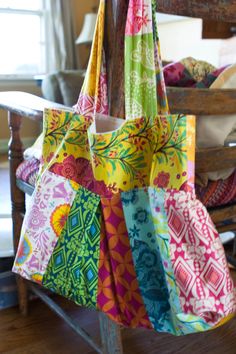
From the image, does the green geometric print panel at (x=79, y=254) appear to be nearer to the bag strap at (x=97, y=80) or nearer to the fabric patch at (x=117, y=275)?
the fabric patch at (x=117, y=275)

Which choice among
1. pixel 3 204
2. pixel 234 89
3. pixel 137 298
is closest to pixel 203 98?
pixel 234 89

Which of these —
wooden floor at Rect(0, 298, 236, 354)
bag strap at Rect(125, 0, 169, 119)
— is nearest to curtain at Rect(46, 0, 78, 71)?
wooden floor at Rect(0, 298, 236, 354)

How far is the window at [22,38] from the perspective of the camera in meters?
3.41

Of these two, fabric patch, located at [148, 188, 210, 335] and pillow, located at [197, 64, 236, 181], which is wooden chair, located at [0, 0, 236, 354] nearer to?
pillow, located at [197, 64, 236, 181]

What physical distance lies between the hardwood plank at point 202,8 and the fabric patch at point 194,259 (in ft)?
1.01

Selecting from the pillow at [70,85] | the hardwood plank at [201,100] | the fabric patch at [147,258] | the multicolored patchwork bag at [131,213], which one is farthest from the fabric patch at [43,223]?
the pillow at [70,85]

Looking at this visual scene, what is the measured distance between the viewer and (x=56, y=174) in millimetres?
759

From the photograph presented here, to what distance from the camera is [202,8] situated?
2.39 feet

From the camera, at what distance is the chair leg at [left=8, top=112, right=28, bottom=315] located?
43.3 inches

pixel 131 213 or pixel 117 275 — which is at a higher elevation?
pixel 131 213

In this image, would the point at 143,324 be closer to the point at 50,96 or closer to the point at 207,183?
the point at 207,183

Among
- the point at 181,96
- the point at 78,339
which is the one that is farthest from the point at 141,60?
the point at 78,339

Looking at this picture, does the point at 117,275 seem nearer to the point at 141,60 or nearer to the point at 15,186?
the point at 141,60

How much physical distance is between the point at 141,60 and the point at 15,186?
0.60 m
